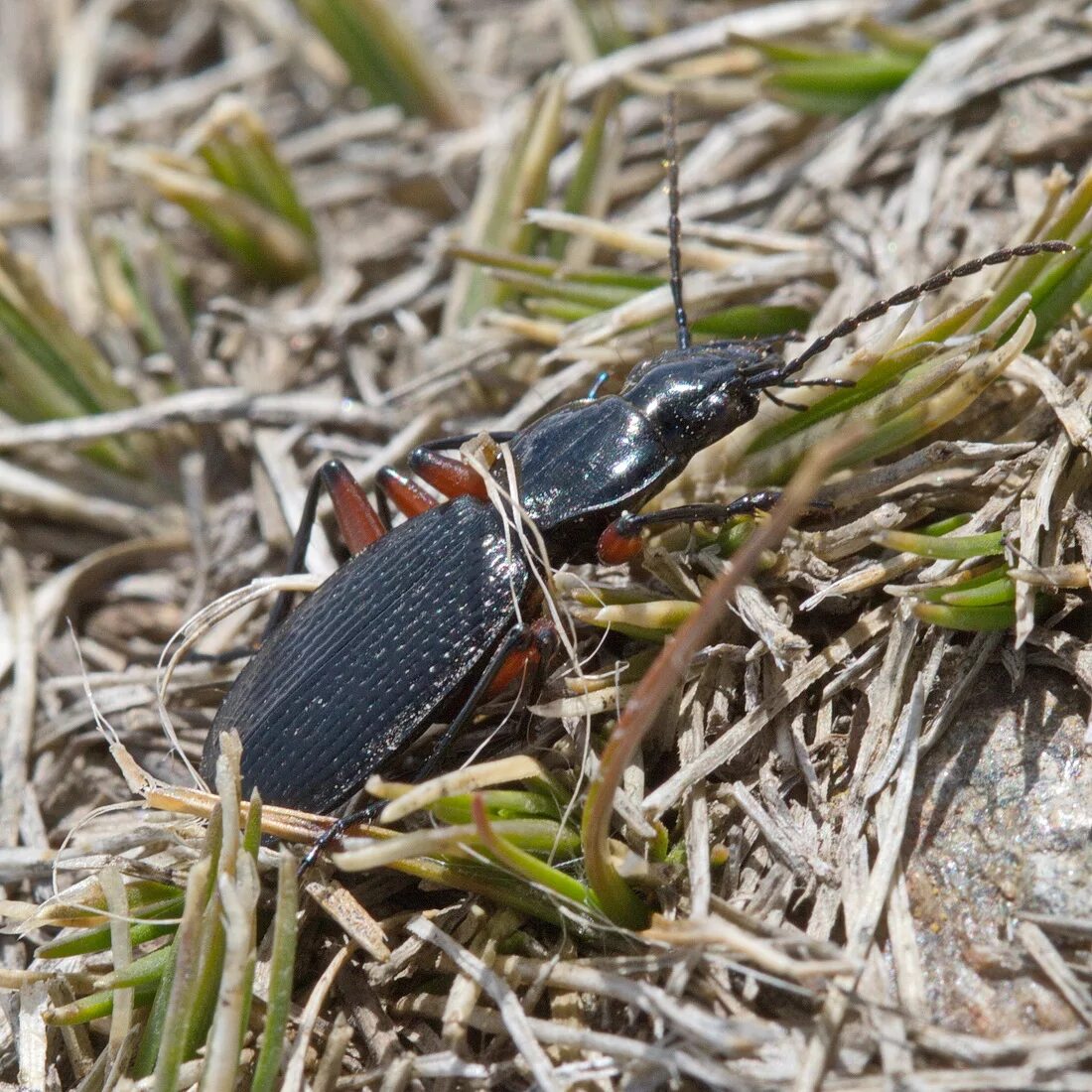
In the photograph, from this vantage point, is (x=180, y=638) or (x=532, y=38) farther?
(x=532, y=38)

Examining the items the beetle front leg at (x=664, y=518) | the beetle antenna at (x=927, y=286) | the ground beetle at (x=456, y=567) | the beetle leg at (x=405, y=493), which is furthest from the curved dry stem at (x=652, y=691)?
the beetle leg at (x=405, y=493)

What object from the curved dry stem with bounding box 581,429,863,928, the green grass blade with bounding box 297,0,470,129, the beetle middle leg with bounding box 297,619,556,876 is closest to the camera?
the curved dry stem with bounding box 581,429,863,928

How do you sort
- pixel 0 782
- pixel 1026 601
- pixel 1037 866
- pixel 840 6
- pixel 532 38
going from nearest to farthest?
pixel 1037 866 → pixel 1026 601 → pixel 0 782 → pixel 840 6 → pixel 532 38

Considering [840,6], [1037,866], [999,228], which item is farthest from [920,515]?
[840,6]

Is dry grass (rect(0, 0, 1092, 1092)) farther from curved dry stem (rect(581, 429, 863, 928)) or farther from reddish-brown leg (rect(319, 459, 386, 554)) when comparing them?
reddish-brown leg (rect(319, 459, 386, 554))

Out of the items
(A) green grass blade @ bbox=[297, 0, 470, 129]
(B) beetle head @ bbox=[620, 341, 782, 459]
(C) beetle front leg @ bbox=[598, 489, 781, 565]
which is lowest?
(C) beetle front leg @ bbox=[598, 489, 781, 565]

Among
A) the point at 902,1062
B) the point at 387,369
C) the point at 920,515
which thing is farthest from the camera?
the point at 387,369

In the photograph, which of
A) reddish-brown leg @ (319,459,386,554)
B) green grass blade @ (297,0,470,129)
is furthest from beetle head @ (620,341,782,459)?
green grass blade @ (297,0,470,129)

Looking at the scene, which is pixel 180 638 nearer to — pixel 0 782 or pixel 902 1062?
pixel 0 782
